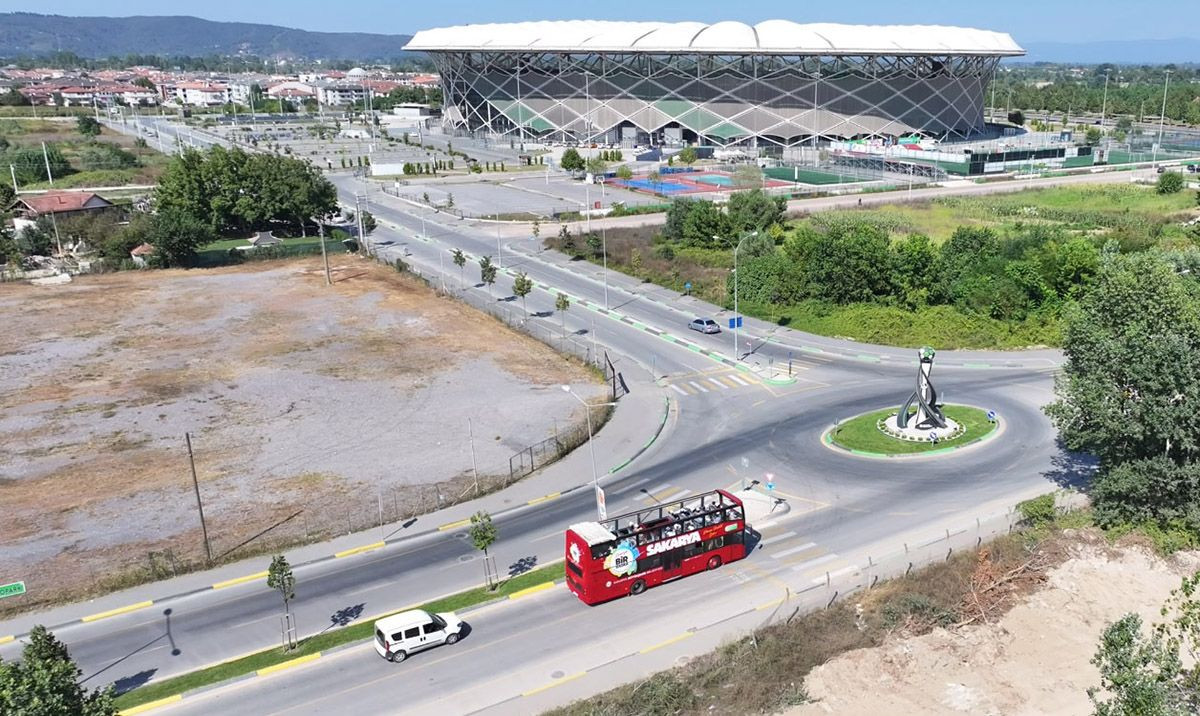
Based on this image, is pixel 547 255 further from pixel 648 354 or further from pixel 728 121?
pixel 728 121

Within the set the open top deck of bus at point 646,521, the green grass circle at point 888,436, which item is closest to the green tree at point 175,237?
the open top deck of bus at point 646,521

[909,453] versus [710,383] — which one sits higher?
[710,383]

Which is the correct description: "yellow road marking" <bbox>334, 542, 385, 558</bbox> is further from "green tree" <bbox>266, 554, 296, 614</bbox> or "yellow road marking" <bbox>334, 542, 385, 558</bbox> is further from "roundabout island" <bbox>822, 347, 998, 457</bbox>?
"roundabout island" <bbox>822, 347, 998, 457</bbox>

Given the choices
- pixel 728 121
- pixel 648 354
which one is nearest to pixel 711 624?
pixel 648 354

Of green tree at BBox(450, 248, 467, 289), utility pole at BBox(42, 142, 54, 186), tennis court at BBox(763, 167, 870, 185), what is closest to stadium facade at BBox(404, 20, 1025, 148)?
tennis court at BBox(763, 167, 870, 185)

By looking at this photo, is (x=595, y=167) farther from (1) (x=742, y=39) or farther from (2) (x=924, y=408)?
(2) (x=924, y=408)

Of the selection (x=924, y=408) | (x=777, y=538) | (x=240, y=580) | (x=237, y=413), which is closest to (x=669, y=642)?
(x=777, y=538)

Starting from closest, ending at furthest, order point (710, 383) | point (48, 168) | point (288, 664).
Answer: point (288, 664)
point (710, 383)
point (48, 168)
